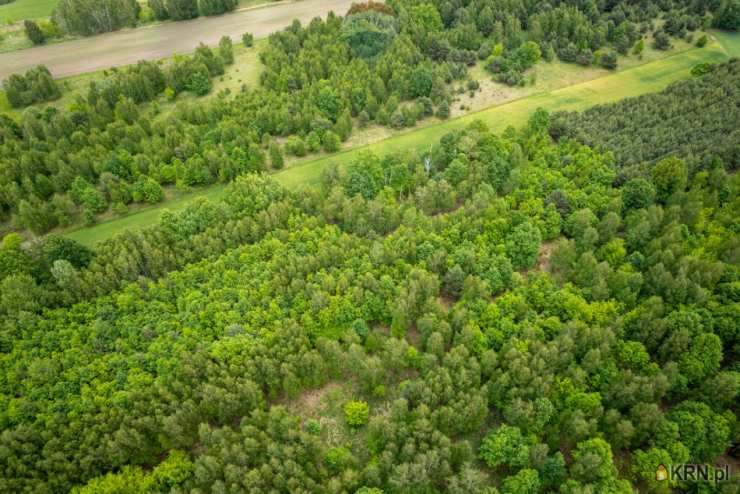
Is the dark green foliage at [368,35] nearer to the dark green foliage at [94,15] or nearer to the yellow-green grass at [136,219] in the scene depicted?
the yellow-green grass at [136,219]

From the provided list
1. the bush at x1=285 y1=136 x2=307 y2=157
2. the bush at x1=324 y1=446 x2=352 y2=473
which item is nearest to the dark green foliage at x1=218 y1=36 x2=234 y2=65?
the bush at x1=285 y1=136 x2=307 y2=157

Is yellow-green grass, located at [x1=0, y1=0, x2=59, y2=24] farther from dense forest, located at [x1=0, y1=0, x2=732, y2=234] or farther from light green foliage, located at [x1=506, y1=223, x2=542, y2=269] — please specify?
light green foliage, located at [x1=506, y1=223, x2=542, y2=269]

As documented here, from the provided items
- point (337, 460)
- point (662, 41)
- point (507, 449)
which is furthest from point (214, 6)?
point (507, 449)

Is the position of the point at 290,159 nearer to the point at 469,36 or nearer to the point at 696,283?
the point at 469,36

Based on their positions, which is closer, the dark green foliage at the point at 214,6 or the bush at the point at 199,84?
the bush at the point at 199,84

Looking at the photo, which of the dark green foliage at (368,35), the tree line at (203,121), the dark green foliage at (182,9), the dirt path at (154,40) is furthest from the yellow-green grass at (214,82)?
the dark green foliage at (368,35)

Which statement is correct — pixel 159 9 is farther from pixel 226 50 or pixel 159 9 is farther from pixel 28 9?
pixel 28 9
